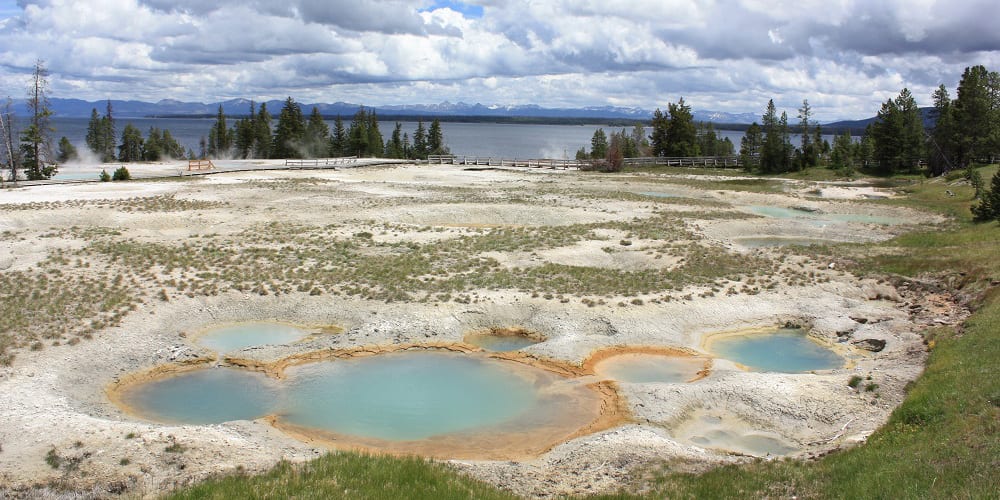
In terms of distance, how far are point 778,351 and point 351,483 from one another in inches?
625

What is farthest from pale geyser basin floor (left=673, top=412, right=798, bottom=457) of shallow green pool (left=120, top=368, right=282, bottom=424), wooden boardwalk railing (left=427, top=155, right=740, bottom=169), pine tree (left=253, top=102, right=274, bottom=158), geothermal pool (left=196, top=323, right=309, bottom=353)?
pine tree (left=253, top=102, right=274, bottom=158)

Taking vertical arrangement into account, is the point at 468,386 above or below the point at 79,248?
below

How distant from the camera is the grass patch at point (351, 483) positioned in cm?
1097

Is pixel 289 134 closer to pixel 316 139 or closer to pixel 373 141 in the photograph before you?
pixel 316 139

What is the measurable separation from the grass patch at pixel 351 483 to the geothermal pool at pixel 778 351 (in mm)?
12136

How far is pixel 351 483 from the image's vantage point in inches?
447

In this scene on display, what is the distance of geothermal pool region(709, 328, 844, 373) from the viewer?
20844mm

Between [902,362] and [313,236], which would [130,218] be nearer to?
[313,236]

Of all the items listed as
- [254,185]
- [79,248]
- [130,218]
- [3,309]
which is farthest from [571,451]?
[254,185]

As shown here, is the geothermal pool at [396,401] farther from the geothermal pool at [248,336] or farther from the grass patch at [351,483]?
the grass patch at [351,483]

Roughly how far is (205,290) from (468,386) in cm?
1277

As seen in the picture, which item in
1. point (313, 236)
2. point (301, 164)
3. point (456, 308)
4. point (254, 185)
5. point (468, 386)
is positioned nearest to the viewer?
point (468, 386)

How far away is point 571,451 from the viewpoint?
47.4ft

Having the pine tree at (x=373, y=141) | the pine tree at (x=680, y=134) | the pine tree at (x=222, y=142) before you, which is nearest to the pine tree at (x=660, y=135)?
the pine tree at (x=680, y=134)
